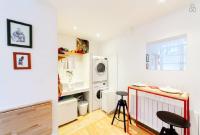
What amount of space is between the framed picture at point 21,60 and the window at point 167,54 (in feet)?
7.51

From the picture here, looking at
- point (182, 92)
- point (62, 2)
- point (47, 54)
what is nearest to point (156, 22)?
point (182, 92)

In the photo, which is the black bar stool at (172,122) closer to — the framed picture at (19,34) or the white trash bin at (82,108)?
the white trash bin at (82,108)

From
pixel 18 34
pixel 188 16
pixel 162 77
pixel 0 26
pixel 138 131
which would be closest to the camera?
pixel 0 26

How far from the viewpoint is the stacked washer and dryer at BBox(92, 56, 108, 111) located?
126 inches

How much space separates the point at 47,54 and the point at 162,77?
7.02ft

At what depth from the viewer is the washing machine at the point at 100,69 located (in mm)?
3203

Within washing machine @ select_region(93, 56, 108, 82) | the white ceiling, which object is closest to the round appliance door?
washing machine @ select_region(93, 56, 108, 82)

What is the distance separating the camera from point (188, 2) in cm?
163

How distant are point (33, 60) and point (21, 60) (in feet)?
0.47

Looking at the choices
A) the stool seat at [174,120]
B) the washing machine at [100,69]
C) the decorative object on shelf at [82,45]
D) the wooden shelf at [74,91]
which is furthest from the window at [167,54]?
the decorative object on shelf at [82,45]

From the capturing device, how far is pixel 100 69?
335cm

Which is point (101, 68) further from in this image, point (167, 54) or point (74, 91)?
point (167, 54)

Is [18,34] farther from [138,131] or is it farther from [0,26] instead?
[138,131]

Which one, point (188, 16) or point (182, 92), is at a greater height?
point (188, 16)
